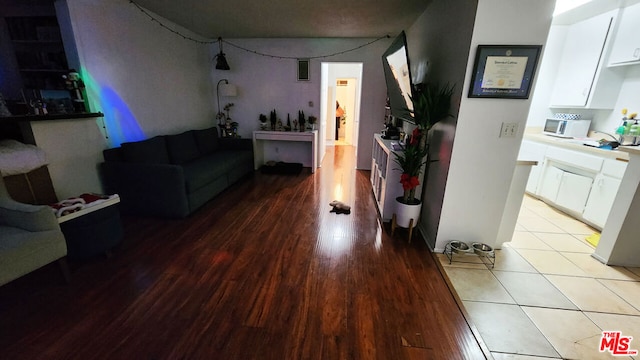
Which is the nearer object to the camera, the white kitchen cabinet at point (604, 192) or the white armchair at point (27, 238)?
the white armchair at point (27, 238)

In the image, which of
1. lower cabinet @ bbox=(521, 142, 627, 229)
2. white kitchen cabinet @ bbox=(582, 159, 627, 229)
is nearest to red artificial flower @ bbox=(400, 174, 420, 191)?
lower cabinet @ bbox=(521, 142, 627, 229)

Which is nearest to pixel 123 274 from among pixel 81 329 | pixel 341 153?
pixel 81 329

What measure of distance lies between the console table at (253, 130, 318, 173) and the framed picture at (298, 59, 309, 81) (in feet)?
3.43

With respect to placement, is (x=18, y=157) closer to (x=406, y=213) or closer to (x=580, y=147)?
(x=406, y=213)

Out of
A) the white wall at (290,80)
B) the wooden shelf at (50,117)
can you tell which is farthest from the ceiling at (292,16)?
the wooden shelf at (50,117)

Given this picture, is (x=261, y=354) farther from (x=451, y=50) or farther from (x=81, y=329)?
(x=451, y=50)

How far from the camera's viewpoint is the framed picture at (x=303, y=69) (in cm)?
467

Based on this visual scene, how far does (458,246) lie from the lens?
218 cm

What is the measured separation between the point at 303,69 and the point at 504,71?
3.59 m

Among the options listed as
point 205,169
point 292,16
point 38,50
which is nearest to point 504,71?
point 292,16

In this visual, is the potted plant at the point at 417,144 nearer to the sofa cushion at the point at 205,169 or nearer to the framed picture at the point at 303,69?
the sofa cushion at the point at 205,169

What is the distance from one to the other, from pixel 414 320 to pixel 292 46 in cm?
471

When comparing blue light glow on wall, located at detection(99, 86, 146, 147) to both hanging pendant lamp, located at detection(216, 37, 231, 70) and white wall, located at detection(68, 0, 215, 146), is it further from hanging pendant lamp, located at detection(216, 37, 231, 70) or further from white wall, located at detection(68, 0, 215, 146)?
hanging pendant lamp, located at detection(216, 37, 231, 70)

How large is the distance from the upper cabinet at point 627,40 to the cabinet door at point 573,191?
1.33m
